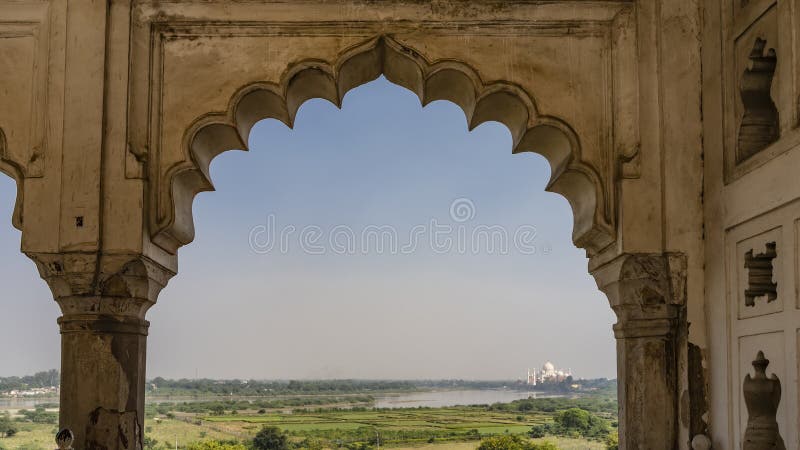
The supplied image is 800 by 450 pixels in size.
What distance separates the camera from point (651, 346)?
17.3ft

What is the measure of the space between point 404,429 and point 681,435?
2225cm

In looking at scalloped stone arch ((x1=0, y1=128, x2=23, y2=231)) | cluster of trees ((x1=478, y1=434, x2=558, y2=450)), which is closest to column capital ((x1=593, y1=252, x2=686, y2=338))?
scalloped stone arch ((x1=0, y1=128, x2=23, y2=231))

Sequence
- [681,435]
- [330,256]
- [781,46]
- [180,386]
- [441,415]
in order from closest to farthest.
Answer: [781,46] → [681,435] → [180,386] → [441,415] → [330,256]

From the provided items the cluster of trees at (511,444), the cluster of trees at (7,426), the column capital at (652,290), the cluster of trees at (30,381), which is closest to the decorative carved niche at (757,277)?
the column capital at (652,290)

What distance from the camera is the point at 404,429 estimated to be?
26.8m

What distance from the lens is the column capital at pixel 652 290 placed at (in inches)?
206

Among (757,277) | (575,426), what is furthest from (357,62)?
(575,426)

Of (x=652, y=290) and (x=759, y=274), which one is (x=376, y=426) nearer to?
(x=652, y=290)

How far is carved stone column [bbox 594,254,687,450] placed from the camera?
5184mm

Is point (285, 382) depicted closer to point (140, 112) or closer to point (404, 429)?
point (404, 429)

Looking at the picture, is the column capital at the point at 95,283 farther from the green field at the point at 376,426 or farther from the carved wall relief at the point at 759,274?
the green field at the point at 376,426

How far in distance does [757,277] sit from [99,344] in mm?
3692

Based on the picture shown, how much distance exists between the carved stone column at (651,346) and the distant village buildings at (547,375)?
21.8m

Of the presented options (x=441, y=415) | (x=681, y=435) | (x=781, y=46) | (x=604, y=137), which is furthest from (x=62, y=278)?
(x=441, y=415)
